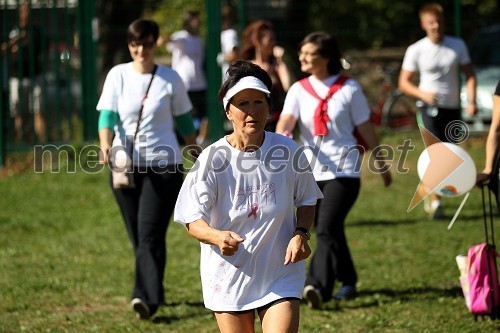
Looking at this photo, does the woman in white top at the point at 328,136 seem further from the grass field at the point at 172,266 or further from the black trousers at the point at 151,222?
the black trousers at the point at 151,222

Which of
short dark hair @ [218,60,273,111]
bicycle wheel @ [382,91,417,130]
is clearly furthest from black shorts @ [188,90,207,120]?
short dark hair @ [218,60,273,111]

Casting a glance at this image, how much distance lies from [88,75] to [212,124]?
6.77ft

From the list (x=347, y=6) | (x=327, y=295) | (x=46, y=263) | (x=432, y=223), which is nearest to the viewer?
(x=327, y=295)

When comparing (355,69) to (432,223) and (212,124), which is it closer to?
(212,124)

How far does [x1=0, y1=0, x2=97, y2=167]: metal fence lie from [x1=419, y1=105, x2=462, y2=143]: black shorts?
20.5 ft

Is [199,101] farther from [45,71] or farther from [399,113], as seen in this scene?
[399,113]

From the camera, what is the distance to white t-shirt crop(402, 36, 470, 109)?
11078mm

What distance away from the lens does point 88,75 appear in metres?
15.5

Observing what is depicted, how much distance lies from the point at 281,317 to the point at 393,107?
12.7 metres

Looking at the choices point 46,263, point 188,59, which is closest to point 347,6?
point 188,59

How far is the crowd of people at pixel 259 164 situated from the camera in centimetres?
480

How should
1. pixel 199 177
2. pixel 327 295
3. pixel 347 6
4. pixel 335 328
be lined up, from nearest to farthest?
pixel 199 177 → pixel 335 328 → pixel 327 295 → pixel 347 6

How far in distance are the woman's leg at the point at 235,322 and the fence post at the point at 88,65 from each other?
10.8 metres

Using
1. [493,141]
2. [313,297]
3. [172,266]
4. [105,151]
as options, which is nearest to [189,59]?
[172,266]
